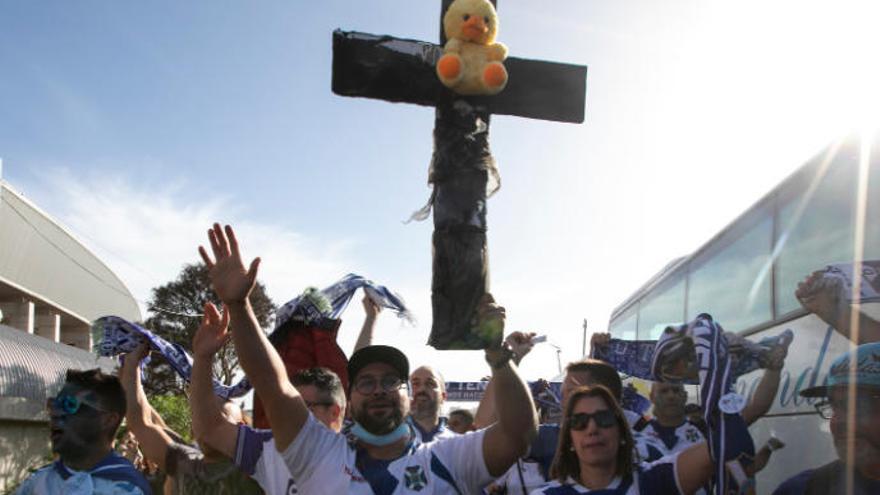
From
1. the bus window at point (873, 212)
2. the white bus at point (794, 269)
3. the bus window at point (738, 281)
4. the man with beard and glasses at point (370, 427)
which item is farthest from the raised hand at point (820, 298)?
the bus window at point (738, 281)

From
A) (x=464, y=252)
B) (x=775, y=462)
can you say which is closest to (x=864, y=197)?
(x=775, y=462)

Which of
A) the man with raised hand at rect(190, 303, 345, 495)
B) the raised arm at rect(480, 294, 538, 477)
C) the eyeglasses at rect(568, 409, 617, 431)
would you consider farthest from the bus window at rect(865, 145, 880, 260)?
the man with raised hand at rect(190, 303, 345, 495)

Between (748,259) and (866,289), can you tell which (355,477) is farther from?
(748,259)

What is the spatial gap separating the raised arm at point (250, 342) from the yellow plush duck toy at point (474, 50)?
114 cm

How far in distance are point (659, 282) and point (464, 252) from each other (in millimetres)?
6627

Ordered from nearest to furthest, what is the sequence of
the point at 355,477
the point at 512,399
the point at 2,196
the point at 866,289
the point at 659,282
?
the point at 512,399
the point at 355,477
the point at 866,289
the point at 659,282
the point at 2,196

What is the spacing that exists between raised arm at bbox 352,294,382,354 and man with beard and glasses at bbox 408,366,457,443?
1.87ft

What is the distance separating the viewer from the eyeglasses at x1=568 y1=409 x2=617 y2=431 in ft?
10.6

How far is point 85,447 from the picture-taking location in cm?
357

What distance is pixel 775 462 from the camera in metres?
5.16

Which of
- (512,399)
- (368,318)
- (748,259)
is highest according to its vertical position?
(748,259)

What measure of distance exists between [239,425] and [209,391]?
0.22 metres

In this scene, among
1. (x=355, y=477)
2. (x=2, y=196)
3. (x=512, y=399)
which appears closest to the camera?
(x=512, y=399)

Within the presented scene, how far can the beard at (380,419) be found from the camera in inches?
126
